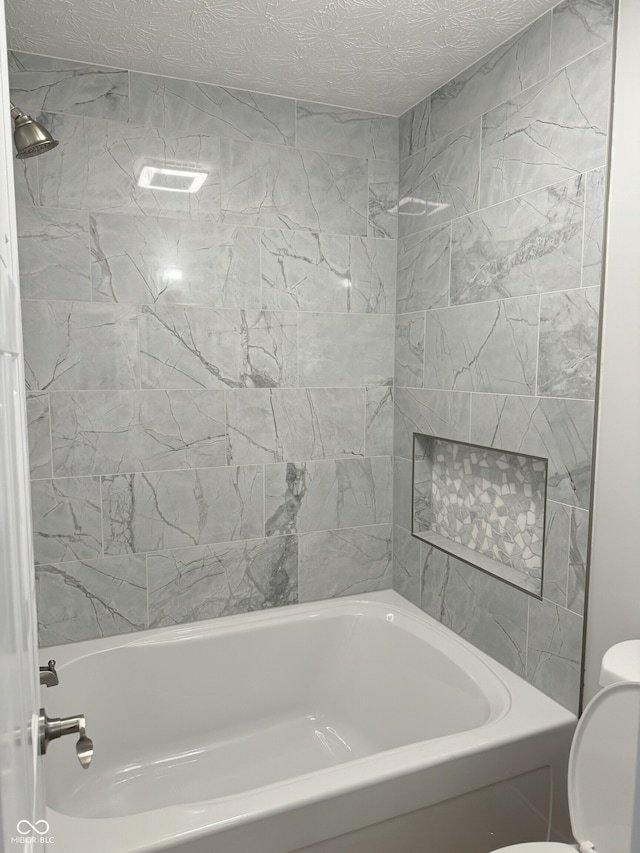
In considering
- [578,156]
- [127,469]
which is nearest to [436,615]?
[127,469]

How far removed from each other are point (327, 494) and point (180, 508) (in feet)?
2.03

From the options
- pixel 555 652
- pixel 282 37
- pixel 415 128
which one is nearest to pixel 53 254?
pixel 282 37

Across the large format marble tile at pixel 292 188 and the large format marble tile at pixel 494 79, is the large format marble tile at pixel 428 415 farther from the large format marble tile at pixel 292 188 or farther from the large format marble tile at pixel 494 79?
the large format marble tile at pixel 494 79

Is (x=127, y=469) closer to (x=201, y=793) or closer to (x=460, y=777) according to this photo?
(x=201, y=793)

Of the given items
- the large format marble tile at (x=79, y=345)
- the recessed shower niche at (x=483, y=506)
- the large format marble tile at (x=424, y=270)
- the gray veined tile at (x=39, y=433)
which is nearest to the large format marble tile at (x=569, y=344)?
the recessed shower niche at (x=483, y=506)

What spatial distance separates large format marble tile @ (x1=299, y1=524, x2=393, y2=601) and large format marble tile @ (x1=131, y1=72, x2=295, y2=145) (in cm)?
164

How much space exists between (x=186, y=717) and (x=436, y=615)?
1042 millimetres

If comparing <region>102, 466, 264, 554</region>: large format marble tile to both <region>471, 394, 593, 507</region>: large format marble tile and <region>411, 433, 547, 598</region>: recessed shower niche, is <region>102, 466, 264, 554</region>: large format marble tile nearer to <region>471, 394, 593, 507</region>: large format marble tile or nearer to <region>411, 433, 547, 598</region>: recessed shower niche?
<region>411, 433, 547, 598</region>: recessed shower niche

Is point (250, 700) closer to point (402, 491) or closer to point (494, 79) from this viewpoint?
point (402, 491)

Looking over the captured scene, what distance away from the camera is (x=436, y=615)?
7.80 ft

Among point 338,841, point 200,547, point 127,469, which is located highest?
point 127,469

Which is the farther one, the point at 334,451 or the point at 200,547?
the point at 334,451

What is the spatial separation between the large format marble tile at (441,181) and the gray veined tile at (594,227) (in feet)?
1.65

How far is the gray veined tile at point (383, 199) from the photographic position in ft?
8.19
